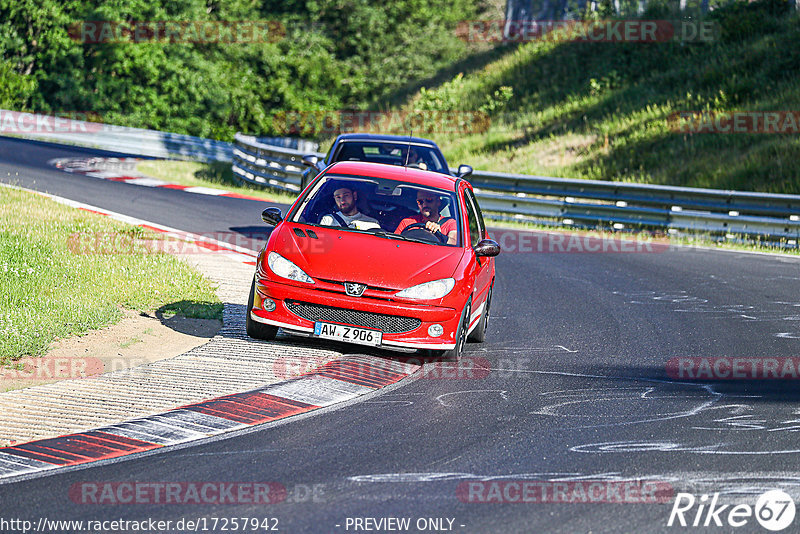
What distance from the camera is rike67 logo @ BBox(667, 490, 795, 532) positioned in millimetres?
4965

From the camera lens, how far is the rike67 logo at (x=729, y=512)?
496 centimetres

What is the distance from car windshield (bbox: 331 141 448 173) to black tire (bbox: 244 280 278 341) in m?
5.68

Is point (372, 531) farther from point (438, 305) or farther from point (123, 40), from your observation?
point (123, 40)

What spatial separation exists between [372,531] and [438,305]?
3.92 meters

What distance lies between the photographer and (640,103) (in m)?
33.8

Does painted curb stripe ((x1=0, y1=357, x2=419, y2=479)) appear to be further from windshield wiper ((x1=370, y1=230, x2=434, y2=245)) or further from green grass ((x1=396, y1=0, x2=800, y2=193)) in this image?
green grass ((x1=396, y1=0, x2=800, y2=193))

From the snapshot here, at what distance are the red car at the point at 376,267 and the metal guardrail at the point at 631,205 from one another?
1134 cm

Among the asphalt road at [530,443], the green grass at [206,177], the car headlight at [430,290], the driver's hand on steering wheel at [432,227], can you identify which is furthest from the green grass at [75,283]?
the green grass at [206,177]

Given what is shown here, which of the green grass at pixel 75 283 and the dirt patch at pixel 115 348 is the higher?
the green grass at pixel 75 283

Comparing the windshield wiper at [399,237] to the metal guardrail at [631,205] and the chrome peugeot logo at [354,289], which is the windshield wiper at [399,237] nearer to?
the chrome peugeot logo at [354,289]

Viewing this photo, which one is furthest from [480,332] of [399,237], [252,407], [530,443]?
[530,443]

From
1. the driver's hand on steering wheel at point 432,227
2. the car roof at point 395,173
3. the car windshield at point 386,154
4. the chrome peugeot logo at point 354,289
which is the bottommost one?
the chrome peugeot logo at point 354,289

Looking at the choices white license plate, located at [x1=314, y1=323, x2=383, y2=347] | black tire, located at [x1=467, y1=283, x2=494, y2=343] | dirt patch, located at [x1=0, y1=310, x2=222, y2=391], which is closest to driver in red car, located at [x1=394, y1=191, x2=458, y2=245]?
black tire, located at [x1=467, y1=283, x2=494, y2=343]

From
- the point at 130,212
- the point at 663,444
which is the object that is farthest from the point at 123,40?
the point at 663,444
